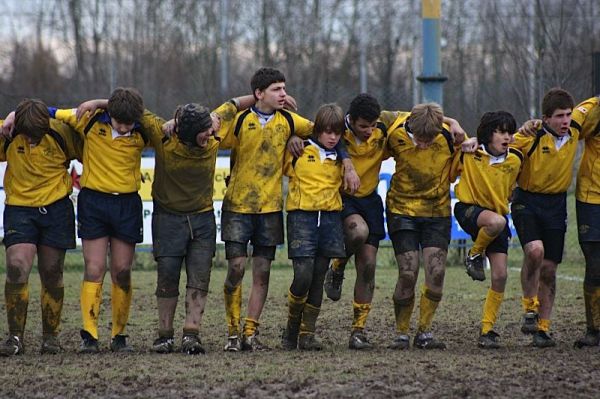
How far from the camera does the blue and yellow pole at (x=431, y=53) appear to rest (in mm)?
14750

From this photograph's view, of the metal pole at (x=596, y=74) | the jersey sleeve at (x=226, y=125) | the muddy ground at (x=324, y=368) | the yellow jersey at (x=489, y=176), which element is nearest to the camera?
the muddy ground at (x=324, y=368)

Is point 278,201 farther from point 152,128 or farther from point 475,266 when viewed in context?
point 475,266

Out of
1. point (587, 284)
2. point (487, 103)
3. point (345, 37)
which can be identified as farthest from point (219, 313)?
point (345, 37)

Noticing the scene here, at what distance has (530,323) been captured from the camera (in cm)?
883

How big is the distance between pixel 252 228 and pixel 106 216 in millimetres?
Result: 1113

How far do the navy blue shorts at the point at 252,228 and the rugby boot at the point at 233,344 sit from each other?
73cm

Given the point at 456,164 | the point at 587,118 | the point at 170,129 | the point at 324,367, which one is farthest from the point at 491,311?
the point at 170,129

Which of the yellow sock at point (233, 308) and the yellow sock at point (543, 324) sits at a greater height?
the yellow sock at point (233, 308)

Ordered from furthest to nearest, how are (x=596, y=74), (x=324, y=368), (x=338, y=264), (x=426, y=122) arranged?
(x=596, y=74) < (x=338, y=264) < (x=426, y=122) < (x=324, y=368)

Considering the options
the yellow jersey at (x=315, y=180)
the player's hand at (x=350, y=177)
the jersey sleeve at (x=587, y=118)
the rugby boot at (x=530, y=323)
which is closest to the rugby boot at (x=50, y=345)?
the yellow jersey at (x=315, y=180)

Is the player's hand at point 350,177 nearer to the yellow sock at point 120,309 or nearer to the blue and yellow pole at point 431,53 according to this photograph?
the yellow sock at point 120,309

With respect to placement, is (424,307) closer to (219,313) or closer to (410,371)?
(410,371)

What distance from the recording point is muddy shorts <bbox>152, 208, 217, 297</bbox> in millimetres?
8500

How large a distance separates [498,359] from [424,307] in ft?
3.25
